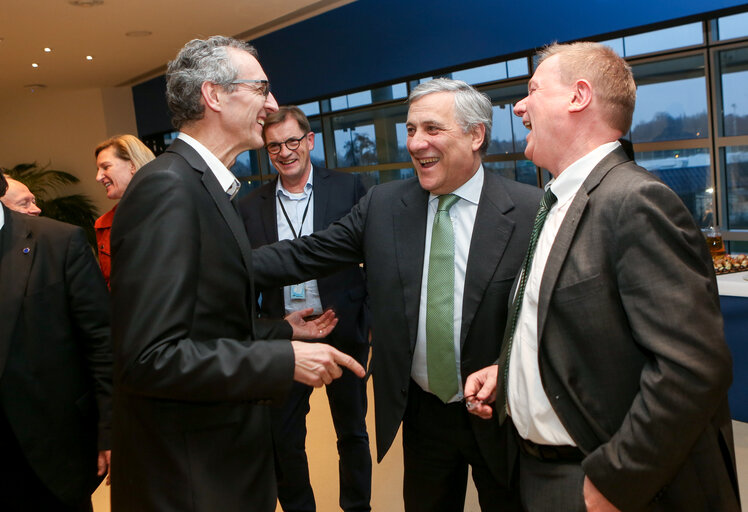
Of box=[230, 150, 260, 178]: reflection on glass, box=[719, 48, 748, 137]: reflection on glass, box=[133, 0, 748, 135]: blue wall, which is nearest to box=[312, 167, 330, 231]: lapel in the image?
box=[133, 0, 748, 135]: blue wall

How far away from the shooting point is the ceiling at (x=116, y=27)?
6.89m

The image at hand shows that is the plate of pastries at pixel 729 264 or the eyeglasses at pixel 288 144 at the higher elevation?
the eyeglasses at pixel 288 144

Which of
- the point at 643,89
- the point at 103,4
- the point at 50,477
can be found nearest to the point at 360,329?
the point at 50,477

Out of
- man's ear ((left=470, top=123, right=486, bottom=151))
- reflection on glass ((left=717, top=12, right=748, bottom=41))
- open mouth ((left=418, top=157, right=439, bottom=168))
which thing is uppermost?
reflection on glass ((left=717, top=12, right=748, bottom=41))

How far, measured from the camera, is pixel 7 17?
6875 millimetres

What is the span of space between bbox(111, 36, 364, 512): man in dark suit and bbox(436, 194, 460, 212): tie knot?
71 cm

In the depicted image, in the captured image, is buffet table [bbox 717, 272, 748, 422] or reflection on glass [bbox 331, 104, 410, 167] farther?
reflection on glass [bbox 331, 104, 410, 167]

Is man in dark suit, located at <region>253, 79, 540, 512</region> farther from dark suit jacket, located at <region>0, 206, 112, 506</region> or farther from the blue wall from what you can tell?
the blue wall

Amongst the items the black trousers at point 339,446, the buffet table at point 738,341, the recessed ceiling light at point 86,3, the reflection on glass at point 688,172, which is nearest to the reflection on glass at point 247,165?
the recessed ceiling light at point 86,3

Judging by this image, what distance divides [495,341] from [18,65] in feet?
33.0

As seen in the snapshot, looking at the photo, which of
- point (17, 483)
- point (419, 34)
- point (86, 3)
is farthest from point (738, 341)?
point (86, 3)

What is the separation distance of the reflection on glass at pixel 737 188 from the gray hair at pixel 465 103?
155 inches

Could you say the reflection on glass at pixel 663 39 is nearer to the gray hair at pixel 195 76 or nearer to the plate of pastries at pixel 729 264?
the plate of pastries at pixel 729 264

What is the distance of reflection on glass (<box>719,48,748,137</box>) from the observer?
15.9 ft
